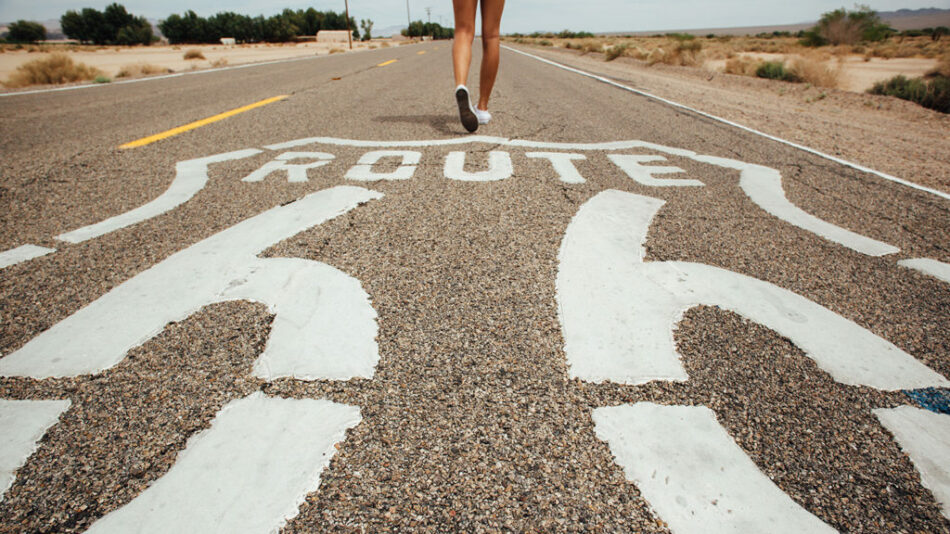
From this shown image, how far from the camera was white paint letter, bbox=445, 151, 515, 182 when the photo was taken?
2691 millimetres

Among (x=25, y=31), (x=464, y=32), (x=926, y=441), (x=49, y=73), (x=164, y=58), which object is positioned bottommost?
(x=926, y=441)

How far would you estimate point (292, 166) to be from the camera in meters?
2.85

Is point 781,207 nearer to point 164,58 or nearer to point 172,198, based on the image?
point 172,198

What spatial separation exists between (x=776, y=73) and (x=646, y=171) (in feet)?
38.9

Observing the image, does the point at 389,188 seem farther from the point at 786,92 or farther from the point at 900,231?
the point at 786,92

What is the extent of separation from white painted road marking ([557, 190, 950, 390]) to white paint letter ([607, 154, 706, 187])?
94cm

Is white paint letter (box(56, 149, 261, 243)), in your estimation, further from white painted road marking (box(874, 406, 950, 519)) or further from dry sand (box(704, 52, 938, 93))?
dry sand (box(704, 52, 938, 93))

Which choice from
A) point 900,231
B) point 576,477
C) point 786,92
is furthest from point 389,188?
point 786,92

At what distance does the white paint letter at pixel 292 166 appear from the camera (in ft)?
8.68

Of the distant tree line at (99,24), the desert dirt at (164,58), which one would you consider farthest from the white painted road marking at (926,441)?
the distant tree line at (99,24)

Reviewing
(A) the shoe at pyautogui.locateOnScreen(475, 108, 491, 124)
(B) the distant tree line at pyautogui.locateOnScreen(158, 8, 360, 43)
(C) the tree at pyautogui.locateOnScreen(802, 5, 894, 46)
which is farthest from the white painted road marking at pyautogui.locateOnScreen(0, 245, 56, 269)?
(B) the distant tree line at pyautogui.locateOnScreen(158, 8, 360, 43)

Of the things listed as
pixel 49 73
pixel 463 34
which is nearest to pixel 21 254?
pixel 463 34

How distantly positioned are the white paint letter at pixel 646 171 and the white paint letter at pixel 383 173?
1395 millimetres

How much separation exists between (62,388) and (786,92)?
11705 mm
